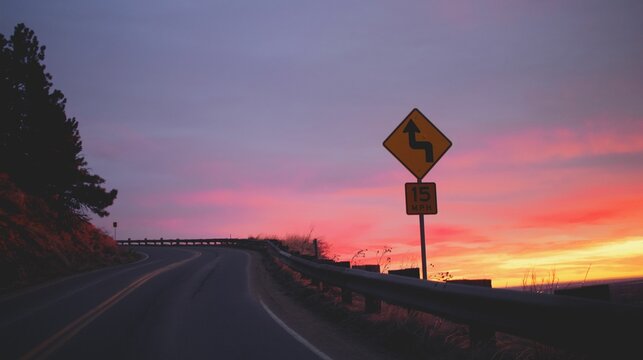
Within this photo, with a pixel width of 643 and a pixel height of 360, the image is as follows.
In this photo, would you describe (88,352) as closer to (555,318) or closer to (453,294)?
(453,294)

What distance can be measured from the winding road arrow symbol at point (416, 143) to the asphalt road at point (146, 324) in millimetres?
4549

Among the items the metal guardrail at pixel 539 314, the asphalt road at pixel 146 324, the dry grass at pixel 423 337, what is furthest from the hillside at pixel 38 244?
the metal guardrail at pixel 539 314

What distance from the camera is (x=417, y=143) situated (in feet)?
34.4

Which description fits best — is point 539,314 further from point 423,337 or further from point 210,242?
point 210,242

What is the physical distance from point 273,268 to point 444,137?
13.9 m

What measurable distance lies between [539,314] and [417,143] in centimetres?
603

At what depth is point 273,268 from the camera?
2261cm

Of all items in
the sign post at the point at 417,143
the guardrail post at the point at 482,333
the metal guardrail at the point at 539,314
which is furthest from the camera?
the sign post at the point at 417,143

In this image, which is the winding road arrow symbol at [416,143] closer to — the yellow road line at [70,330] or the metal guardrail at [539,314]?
the metal guardrail at [539,314]

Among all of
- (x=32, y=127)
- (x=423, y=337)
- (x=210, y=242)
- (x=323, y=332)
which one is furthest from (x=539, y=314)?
(x=210, y=242)

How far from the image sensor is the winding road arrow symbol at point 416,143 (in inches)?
412

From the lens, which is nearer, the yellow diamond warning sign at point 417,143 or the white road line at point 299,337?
the white road line at point 299,337

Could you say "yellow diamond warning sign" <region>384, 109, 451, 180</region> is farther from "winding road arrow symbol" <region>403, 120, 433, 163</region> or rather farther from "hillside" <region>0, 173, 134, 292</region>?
"hillside" <region>0, 173, 134, 292</region>

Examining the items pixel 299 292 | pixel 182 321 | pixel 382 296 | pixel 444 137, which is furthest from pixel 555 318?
pixel 299 292
